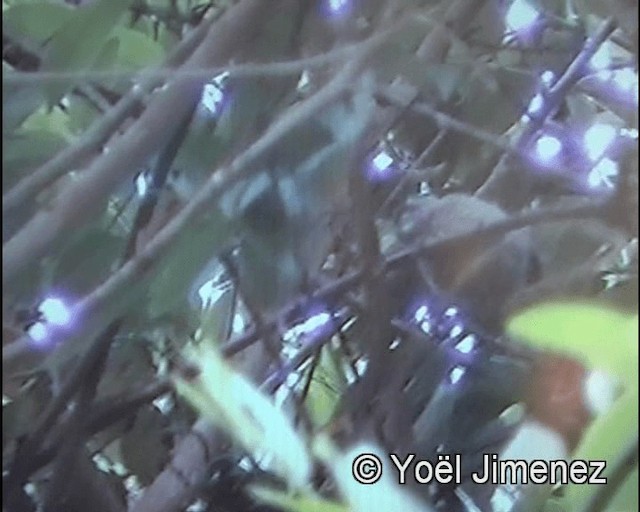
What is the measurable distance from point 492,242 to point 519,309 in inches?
1.0

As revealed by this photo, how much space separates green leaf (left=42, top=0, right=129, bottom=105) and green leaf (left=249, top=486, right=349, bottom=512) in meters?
0.13

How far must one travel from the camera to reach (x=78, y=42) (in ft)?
1.23

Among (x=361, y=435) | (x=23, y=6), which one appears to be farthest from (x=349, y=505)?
(x=23, y=6)

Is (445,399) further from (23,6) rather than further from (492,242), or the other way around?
(23,6)

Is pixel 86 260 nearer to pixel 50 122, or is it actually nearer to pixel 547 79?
pixel 50 122

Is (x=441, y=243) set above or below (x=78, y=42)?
below

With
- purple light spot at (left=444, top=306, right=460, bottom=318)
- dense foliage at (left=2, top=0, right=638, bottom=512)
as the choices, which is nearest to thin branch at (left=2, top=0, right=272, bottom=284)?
dense foliage at (left=2, top=0, right=638, bottom=512)

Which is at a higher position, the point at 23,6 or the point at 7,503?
the point at 23,6

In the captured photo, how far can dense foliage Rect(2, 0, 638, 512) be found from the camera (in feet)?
1.17

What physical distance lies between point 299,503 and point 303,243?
0.08 m

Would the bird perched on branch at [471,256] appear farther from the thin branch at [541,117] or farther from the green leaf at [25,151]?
the green leaf at [25,151]

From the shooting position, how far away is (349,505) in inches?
14.2

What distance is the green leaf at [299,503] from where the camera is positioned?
1.16 ft

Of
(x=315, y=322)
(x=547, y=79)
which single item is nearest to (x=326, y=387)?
(x=315, y=322)
